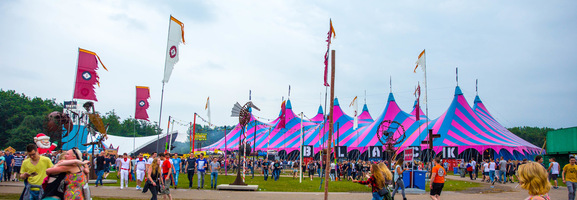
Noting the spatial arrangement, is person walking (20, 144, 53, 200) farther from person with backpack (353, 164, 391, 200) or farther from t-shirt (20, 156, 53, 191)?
person with backpack (353, 164, 391, 200)

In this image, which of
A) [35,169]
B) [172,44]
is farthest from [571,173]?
[172,44]

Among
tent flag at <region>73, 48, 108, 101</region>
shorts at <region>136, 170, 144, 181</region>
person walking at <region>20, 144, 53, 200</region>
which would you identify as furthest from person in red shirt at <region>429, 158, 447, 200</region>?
tent flag at <region>73, 48, 108, 101</region>

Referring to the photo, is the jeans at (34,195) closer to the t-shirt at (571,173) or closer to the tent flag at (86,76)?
the tent flag at (86,76)

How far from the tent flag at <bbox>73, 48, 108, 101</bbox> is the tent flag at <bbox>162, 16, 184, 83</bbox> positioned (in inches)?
130

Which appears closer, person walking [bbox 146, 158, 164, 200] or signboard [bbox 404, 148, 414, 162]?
person walking [bbox 146, 158, 164, 200]

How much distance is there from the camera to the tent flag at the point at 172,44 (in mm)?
15969

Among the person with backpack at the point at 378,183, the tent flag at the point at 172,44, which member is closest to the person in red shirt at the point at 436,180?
the person with backpack at the point at 378,183

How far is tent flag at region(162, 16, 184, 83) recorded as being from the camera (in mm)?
15969

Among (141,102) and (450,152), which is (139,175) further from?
(450,152)

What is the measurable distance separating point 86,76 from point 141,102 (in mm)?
5841

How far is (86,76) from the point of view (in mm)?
16859

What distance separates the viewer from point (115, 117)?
4663 inches

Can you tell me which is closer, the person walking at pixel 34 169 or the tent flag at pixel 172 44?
the person walking at pixel 34 169

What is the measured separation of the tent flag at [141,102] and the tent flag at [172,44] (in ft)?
23.5
